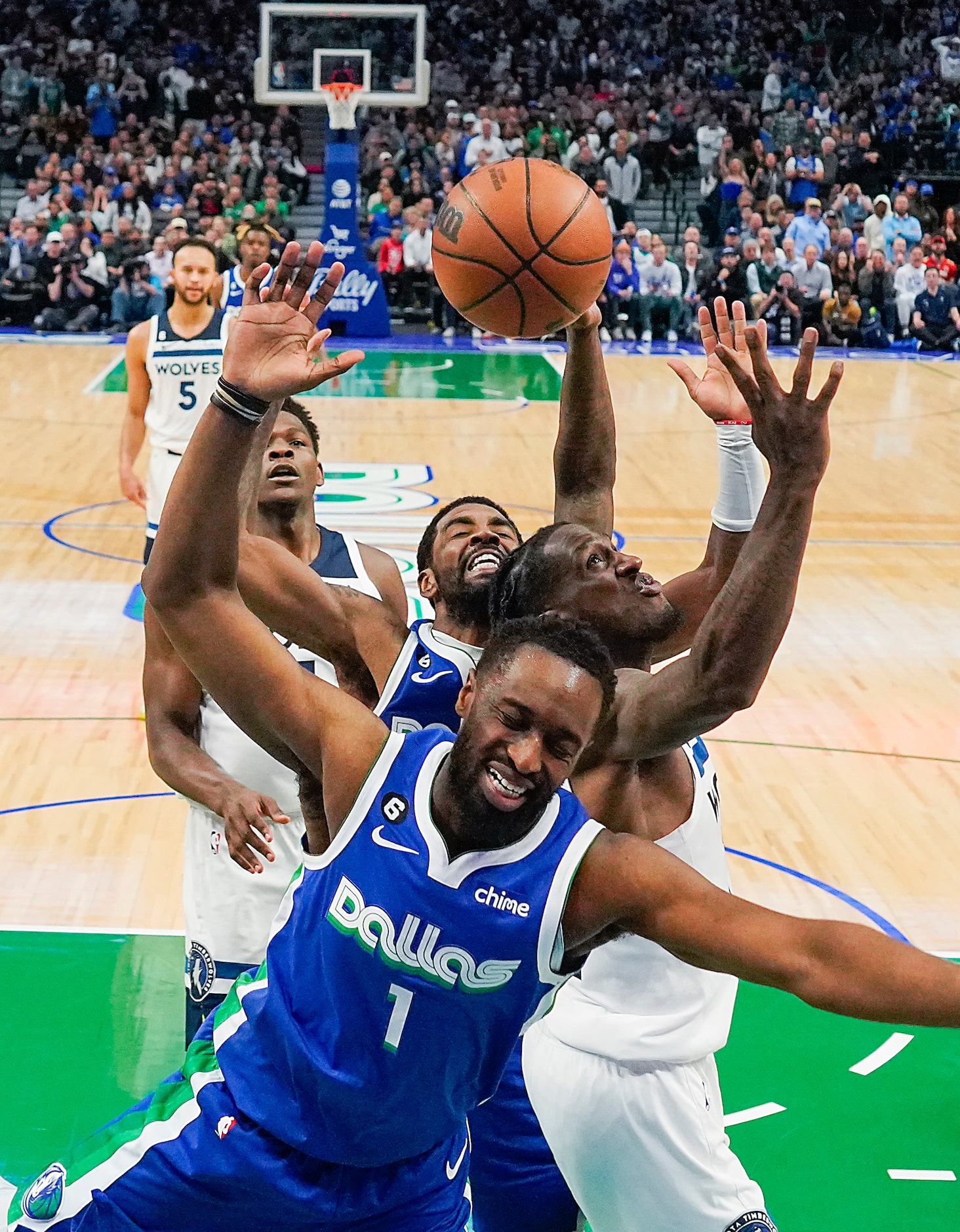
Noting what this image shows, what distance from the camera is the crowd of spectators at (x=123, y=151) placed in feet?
70.5

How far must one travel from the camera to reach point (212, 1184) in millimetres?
2523

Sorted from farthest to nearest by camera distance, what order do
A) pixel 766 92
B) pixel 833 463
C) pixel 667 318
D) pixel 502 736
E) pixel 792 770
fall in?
1. pixel 766 92
2. pixel 667 318
3. pixel 833 463
4. pixel 792 770
5. pixel 502 736

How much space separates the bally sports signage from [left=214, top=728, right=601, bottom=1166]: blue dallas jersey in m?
18.1

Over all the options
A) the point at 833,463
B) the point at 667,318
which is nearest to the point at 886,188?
the point at 667,318

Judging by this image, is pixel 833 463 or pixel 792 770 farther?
pixel 833 463

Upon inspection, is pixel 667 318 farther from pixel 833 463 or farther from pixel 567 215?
pixel 567 215

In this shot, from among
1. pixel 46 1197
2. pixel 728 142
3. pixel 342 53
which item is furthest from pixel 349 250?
pixel 46 1197

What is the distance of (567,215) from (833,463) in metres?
10.4

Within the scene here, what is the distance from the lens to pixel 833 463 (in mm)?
13984

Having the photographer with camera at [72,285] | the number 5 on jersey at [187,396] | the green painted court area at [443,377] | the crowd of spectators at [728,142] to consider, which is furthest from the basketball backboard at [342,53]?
the number 5 on jersey at [187,396]

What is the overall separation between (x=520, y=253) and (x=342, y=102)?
58.3 ft

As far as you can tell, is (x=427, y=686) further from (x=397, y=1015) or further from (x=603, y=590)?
(x=397, y=1015)

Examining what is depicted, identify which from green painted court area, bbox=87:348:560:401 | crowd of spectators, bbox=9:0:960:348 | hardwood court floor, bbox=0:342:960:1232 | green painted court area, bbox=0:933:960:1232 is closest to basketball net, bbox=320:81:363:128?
crowd of spectators, bbox=9:0:960:348

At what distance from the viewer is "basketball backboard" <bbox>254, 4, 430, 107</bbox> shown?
69.5 ft
